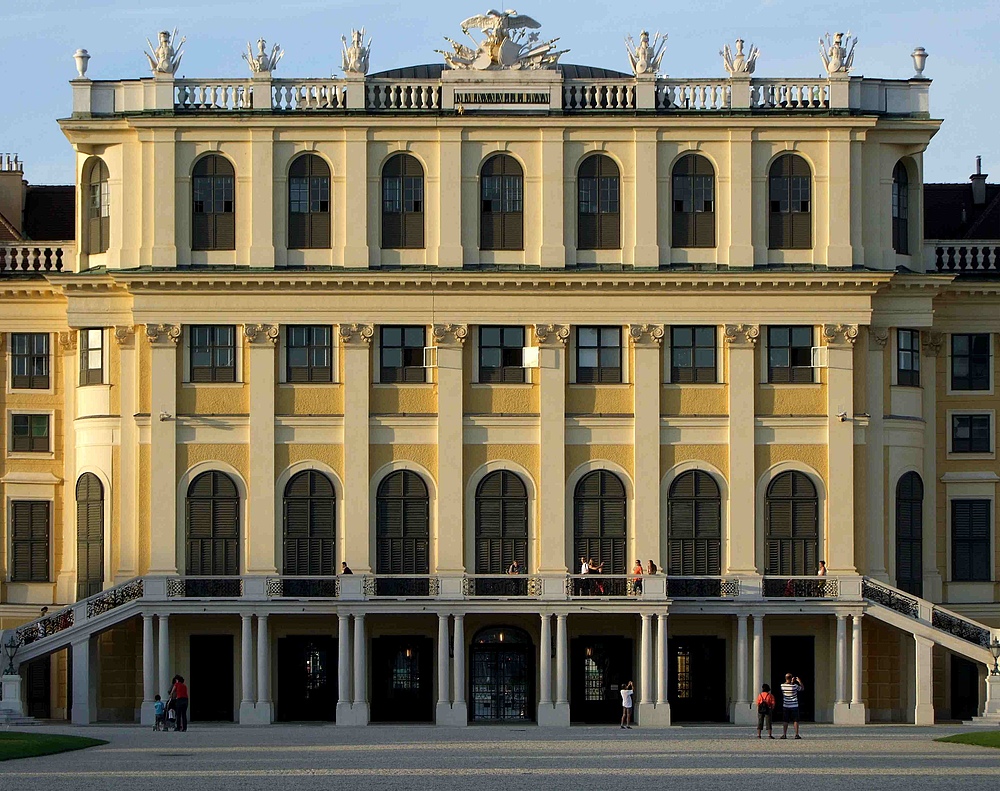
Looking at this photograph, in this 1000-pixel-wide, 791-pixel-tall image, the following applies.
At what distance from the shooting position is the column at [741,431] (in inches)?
2741

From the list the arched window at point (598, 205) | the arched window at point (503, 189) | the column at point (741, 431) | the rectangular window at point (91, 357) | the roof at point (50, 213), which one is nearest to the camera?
the column at point (741, 431)

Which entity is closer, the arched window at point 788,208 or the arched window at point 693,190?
the arched window at point 693,190

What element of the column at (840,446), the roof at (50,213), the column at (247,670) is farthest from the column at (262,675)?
the roof at (50,213)

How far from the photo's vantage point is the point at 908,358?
71688mm

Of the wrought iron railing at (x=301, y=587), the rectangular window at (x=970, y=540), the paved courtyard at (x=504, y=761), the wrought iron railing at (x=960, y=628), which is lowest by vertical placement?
the paved courtyard at (x=504, y=761)

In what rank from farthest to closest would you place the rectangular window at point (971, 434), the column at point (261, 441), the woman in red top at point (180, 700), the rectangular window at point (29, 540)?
the rectangular window at point (971, 434) → the rectangular window at point (29, 540) → the column at point (261, 441) → the woman in red top at point (180, 700)

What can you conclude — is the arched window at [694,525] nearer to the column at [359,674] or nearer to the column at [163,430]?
the column at [359,674]

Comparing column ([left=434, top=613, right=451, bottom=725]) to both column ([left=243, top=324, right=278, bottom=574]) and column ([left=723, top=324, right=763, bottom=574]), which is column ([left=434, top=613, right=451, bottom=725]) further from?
column ([left=723, top=324, right=763, bottom=574])

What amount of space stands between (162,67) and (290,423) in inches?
417

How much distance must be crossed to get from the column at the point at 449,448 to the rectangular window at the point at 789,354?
8.53m

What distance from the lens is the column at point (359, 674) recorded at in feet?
223

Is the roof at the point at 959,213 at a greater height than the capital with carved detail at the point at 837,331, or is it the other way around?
the roof at the point at 959,213

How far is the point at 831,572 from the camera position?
69.2m

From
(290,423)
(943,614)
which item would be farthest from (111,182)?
(943,614)
